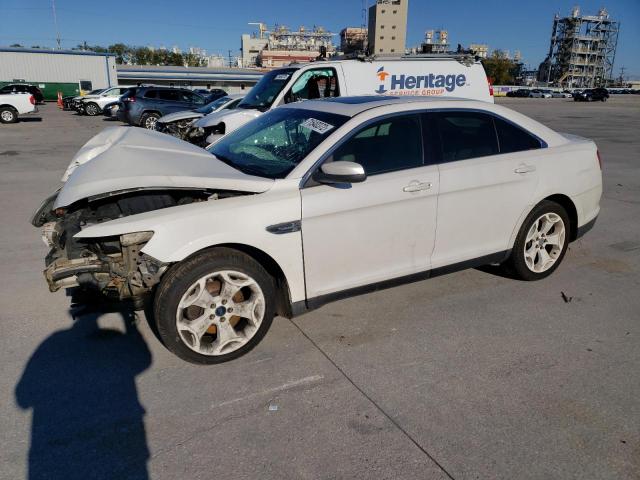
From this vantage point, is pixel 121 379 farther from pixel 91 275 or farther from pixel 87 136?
pixel 87 136

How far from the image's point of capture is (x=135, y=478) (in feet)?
7.38

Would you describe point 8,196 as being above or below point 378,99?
below

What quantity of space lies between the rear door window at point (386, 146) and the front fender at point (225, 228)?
0.59 metres

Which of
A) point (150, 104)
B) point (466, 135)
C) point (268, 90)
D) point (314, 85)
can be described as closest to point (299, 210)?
point (466, 135)

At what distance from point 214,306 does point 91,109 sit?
27545 millimetres

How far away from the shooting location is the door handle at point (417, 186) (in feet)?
Answer: 11.4

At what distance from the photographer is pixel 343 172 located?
304cm

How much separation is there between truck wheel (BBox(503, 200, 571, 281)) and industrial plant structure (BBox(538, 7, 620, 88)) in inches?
5836

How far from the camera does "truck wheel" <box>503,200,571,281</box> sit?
4.21 metres

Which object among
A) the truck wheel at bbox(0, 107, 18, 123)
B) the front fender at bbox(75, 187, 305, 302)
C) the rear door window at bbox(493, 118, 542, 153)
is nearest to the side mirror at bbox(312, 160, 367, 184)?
the front fender at bbox(75, 187, 305, 302)

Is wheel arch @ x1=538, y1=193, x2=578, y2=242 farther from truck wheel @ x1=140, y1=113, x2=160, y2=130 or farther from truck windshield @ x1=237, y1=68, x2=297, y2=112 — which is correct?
truck wheel @ x1=140, y1=113, x2=160, y2=130

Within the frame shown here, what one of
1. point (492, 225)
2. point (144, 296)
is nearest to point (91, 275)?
point (144, 296)

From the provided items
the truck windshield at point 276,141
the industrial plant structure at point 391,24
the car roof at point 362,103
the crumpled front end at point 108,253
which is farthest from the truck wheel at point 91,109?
the industrial plant structure at point 391,24

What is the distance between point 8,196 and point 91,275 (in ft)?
19.1
